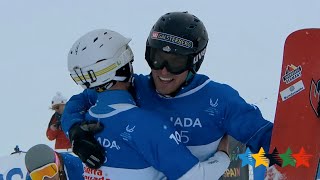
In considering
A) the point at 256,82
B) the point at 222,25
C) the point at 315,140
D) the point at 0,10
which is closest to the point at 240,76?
the point at 256,82

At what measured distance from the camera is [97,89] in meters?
3.88

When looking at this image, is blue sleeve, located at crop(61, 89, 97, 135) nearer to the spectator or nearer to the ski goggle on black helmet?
the ski goggle on black helmet

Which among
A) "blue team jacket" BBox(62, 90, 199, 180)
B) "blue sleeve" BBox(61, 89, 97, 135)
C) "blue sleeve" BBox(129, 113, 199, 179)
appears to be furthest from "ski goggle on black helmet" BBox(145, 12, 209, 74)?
"blue sleeve" BBox(61, 89, 97, 135)

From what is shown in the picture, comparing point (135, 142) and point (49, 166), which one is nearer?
point (135, 142)

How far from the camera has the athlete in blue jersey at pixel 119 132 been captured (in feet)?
11.6

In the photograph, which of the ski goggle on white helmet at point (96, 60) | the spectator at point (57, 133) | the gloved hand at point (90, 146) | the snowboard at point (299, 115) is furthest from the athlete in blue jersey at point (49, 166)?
the spectator at point (57, 133)

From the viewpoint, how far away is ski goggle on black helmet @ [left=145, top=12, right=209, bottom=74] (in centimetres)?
381


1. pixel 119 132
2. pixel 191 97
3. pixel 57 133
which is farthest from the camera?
pixel 57 133

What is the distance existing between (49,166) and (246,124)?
7.14 ft

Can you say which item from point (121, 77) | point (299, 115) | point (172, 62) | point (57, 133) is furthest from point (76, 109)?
point (57, 133)

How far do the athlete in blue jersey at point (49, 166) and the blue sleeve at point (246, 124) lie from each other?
1.90 meters

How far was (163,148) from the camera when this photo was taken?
11.5 feet

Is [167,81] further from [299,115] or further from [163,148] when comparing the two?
[299,115]

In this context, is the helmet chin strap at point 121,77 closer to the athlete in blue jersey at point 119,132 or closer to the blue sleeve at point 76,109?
the athlete in blue jersey at point 119,132
